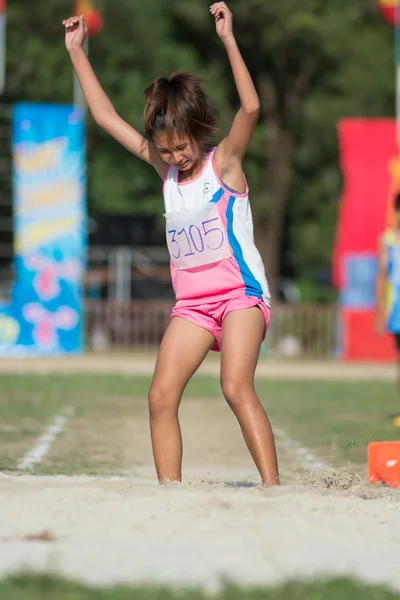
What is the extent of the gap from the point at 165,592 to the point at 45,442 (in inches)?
235

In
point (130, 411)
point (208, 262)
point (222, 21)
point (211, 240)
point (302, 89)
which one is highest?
point (302, 89)

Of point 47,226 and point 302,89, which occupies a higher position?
point 302,89

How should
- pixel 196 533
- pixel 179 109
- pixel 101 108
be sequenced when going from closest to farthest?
pixel 196 533 < pixel 179 109 < pixel 101 108

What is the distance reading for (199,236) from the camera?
18.8ft

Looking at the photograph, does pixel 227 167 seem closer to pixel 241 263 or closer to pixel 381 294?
pixel 241 263

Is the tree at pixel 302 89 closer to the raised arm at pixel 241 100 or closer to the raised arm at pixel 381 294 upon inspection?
the raised arm at pixel 381 294

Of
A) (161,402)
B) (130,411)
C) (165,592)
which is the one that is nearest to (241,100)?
(161,402)

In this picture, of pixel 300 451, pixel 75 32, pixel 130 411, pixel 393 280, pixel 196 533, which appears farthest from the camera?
pixel 130 411

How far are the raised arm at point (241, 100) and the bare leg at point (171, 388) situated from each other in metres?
0.87

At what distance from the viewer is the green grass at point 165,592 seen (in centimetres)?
359

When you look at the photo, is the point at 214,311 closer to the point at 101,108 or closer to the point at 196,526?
the point at 101,108

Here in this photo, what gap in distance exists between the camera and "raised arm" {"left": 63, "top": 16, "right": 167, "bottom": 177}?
20.1ft

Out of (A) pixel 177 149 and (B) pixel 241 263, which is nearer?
(A) pixel 177 149

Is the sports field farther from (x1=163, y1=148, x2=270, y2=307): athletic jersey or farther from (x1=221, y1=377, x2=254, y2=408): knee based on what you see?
(x1=163, y1=148, x2=270, y2=307): athletic jersey
